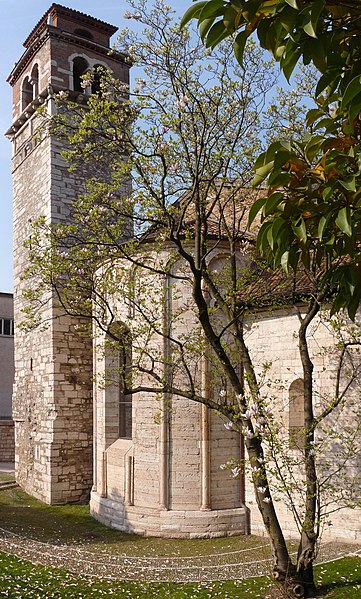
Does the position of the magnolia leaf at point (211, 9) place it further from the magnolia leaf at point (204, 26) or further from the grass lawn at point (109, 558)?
the grass lawn at point (109, 558)

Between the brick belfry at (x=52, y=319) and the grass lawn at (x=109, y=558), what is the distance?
1595 millimetres

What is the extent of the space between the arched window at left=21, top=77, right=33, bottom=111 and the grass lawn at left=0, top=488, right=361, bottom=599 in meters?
12.8

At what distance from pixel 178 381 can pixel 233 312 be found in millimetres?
4162

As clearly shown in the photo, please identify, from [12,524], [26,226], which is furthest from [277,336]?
[26,226]

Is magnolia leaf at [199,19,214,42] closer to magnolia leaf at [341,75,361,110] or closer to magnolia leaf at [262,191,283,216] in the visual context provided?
magnolia leaf at [341,75,361,110]

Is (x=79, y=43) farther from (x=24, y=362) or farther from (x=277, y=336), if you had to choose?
(x=277, y=336)

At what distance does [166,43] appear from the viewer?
338 inches

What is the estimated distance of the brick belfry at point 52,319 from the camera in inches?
677

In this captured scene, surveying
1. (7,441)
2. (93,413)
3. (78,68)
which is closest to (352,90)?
(93,413)

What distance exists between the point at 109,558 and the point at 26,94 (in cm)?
1553

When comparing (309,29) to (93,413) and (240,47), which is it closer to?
(240,47)

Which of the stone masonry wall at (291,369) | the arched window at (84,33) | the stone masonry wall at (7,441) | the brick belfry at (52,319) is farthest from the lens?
the stone masonry wall at (7,441)

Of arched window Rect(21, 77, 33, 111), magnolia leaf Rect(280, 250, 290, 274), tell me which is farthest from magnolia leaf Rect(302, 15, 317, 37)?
arched window Rect(21, 77, 33, 111)

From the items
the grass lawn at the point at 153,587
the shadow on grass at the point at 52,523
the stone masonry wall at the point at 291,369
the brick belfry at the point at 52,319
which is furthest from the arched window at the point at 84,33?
the grass lawn at the point at 153,587
